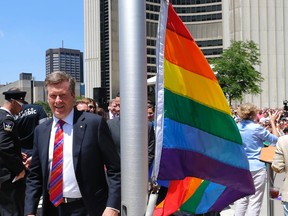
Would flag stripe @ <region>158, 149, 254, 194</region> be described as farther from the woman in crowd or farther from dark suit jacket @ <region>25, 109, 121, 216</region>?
the woman in crowd

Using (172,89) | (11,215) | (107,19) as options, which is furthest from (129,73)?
(107,19)

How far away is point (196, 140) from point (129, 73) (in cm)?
94

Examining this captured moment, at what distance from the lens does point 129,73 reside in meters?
2.48

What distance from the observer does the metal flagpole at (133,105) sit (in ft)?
8.13

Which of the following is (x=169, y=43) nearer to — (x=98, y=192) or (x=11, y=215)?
(x=98, y=192)

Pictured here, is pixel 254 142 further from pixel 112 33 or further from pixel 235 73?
pixel 112 33

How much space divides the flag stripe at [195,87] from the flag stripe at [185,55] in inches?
1.4

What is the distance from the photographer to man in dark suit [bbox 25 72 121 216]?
3.15 metres

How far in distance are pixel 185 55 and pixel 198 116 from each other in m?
0.46

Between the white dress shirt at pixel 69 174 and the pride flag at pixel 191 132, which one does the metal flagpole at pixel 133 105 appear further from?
the white dress shirt at pixel 69 174

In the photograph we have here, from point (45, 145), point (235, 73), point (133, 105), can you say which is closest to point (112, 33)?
point (235, 73)

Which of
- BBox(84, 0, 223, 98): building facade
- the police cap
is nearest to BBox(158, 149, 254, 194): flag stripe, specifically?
the police cap

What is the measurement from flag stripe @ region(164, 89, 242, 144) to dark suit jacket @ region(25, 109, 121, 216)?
1.80ft

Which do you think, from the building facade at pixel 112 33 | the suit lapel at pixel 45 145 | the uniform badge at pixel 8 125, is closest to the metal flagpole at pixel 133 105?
the suit lapel at pixel 45 145
